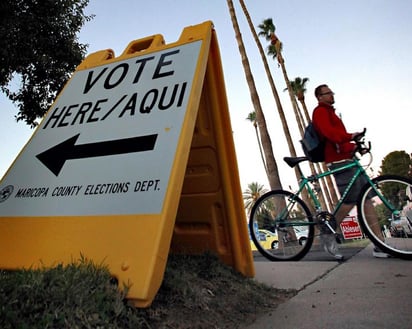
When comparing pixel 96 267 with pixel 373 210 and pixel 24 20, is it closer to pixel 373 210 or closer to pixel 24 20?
pixel 373 210

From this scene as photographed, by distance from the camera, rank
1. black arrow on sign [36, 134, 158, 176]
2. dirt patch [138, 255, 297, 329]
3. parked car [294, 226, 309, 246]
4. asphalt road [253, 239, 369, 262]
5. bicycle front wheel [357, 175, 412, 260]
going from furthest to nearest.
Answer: asphalt road [253, 239, 369, 262] → parked car [294, 226, 309, 246] → bicycle front wheel [357, 175, 412, 260] → black arrow on sign [36, 134, 158, 176] → dirt patch [138, 255, 297, 329]

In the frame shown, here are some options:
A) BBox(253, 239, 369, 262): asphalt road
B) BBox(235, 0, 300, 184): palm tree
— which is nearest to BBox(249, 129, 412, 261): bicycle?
BBox(253, 239, 369, 262): asphalt road

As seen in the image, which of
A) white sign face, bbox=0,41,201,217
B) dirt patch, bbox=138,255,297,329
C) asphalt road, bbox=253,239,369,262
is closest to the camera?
dirt patch, bbox=138,255,297,329

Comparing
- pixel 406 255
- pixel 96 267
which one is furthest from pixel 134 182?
pixel 406 255

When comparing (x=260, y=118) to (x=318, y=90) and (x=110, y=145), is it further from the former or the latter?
(x=110, y=145)

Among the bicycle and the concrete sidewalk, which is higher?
the bicycle

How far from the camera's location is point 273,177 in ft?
33.6

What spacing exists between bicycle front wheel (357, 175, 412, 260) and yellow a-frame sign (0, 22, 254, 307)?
4.94 feet

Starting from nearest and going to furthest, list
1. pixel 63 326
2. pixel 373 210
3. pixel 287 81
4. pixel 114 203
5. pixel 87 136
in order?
pixel 63 326, pixel 114 203, pixel 87 136, pixel 373 210, pixel 287 81

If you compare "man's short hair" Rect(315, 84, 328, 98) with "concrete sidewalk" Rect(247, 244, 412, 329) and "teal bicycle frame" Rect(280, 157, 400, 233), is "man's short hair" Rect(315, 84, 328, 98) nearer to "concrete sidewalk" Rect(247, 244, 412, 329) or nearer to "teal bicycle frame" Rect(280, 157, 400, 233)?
"teal bicycle frame" Rect(280, 157, 400, 233)

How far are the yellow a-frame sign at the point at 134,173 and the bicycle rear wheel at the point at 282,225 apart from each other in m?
1.32

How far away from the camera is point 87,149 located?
1.60m

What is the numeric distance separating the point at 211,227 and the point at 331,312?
852 millimetres

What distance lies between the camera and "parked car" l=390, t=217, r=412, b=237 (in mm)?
2771
